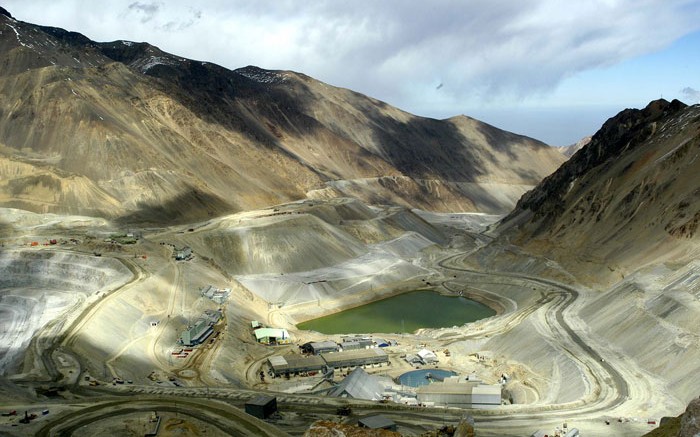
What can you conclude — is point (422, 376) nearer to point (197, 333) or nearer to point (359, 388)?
point (359, 388)

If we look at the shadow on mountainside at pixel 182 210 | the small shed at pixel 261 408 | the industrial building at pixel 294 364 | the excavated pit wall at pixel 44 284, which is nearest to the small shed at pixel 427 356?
the industrial building at pixel 294 364

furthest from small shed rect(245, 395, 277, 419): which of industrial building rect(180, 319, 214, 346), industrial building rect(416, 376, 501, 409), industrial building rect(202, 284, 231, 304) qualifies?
industrial building rect(202, 284, 231, 304)

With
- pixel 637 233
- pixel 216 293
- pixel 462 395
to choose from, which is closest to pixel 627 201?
pixel 637 233

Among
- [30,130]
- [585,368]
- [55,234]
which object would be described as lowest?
[585,368]

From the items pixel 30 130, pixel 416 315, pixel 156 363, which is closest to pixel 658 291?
pixel 416 315

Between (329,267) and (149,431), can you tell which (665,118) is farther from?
(149,431)

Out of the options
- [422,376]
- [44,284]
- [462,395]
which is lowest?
[462,395]

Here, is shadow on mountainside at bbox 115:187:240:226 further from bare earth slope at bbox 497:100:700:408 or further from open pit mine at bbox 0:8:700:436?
bare earth slope at bbox 497:100:700:408
